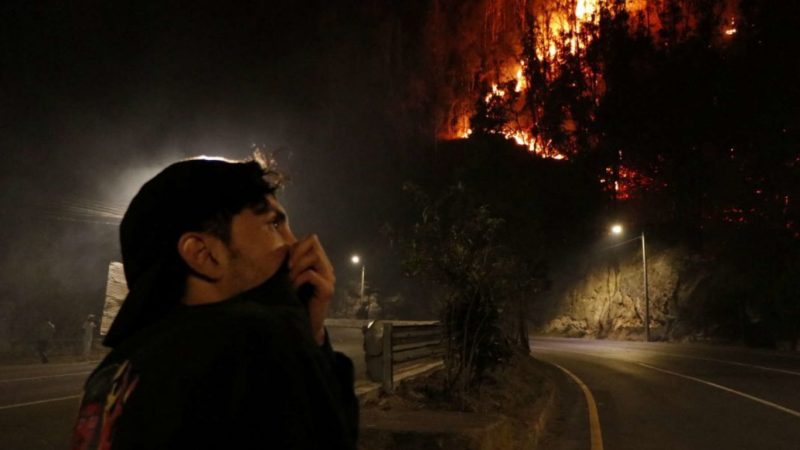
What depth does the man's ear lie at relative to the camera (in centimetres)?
116

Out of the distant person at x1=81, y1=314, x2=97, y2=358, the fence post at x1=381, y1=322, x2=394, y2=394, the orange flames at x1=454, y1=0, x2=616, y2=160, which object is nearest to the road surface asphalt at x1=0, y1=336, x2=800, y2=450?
the distant person at x1=81, y1=314, x2=97, y2=358

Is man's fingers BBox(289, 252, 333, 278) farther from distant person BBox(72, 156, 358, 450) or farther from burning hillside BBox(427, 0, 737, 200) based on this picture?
burning hillside BBox(427, 0, 737, 200)

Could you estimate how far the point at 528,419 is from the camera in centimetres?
861

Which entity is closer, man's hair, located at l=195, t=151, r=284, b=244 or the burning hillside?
man's hair, located at l=195, t=151, r=284, b=244

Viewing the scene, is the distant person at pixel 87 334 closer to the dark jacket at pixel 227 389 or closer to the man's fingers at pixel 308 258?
the man's fingers at pixel 308 258

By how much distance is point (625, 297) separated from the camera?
43.4 meters

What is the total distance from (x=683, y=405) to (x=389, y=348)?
19.2ft

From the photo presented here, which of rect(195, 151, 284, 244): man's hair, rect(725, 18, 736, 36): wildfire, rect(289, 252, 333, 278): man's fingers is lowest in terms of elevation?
rect(289, 252, 333, 278): man's fingers

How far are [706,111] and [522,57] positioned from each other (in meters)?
28.3

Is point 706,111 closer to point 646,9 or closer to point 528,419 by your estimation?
point 646,9

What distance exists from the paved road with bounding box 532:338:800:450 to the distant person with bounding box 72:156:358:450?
292 inches

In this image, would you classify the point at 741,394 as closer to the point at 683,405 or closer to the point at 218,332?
the point at 683,405

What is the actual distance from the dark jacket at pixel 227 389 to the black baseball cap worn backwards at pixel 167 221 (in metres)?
0.14

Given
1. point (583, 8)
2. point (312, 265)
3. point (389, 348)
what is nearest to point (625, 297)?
point (583, 8)
